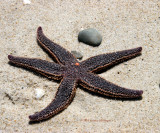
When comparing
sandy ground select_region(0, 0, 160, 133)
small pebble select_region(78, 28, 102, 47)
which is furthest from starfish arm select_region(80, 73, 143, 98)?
small pebble select_region(78, 28, 102, 47)

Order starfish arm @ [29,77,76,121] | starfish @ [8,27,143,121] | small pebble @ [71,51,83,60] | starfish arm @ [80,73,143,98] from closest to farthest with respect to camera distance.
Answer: starfish arm @ [29,77,76,121]
starfish @ [8,27,143,121]
starfish arm @ [80,73,143,98]
small pebble @ [71,51,83,60]

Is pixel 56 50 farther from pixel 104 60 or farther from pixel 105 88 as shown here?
pixel 105 88

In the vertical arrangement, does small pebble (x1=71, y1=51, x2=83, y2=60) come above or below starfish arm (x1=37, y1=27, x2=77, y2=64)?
below

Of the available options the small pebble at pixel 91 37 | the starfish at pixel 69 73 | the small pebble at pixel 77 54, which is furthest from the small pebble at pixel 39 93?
the small pebble at pixel 91 37

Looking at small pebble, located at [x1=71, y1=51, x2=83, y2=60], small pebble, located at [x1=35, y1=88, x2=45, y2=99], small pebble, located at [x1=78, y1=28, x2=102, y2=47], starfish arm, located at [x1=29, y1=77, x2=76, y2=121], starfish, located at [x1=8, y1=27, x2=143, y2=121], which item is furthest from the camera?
small pebble, located at [x1=78, y1=28, x2=102, y2=47]

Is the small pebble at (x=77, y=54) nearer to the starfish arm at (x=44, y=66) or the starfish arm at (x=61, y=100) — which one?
the starfish arm at (x=44, y=66)

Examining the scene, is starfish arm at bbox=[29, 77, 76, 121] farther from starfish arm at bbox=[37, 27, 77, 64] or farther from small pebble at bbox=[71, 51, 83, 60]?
small pebble at bbox=[71, 51, 83, 60]

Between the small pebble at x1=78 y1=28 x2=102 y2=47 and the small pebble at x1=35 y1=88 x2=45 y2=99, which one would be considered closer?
the small pebble at x1=35 y1=88 x2=45 y2=99

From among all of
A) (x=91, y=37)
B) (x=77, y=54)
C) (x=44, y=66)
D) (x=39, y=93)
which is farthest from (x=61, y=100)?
(x=91, y=37)
